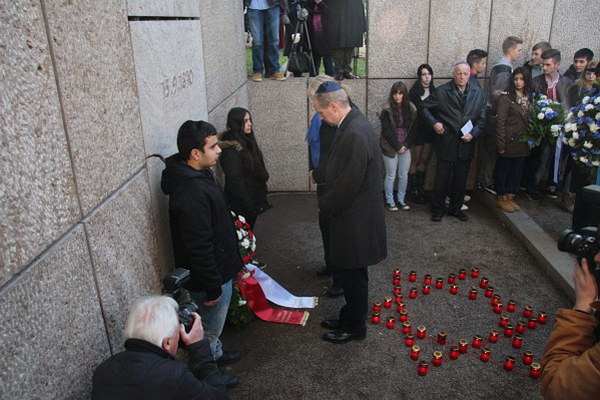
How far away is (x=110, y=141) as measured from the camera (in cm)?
258

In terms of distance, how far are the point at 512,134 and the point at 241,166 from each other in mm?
3740

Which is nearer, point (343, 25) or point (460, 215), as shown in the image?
point (460, 215)

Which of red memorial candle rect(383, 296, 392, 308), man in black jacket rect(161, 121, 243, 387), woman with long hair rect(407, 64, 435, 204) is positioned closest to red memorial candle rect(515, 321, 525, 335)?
red memorial candle rect(383, 296, 392, 308)

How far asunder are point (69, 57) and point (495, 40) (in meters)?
6.27

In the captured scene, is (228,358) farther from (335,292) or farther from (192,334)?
(192,334)

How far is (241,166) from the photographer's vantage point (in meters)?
4.52

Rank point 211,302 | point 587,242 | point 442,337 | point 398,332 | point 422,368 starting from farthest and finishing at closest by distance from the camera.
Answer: point 398,332 < point 442,337 < point 422,368 < point 211,302 < point 587,242

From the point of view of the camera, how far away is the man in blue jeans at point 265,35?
22.4 feet

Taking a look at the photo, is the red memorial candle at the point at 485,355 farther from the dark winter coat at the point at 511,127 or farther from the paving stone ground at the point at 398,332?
the dark winter coat at the point at 511,127

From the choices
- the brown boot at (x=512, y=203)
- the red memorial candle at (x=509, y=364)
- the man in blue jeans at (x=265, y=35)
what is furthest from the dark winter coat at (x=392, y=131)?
the red memorial candle at (x=509, y=364)

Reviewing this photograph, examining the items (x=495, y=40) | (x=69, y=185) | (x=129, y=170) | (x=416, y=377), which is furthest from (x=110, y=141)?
(x=495, y=40)

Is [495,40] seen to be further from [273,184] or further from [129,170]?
[129,170]

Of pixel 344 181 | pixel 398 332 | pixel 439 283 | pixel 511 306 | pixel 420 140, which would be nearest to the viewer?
pixel 344 181

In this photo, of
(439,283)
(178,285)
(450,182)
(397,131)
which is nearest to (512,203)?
(450,182)
